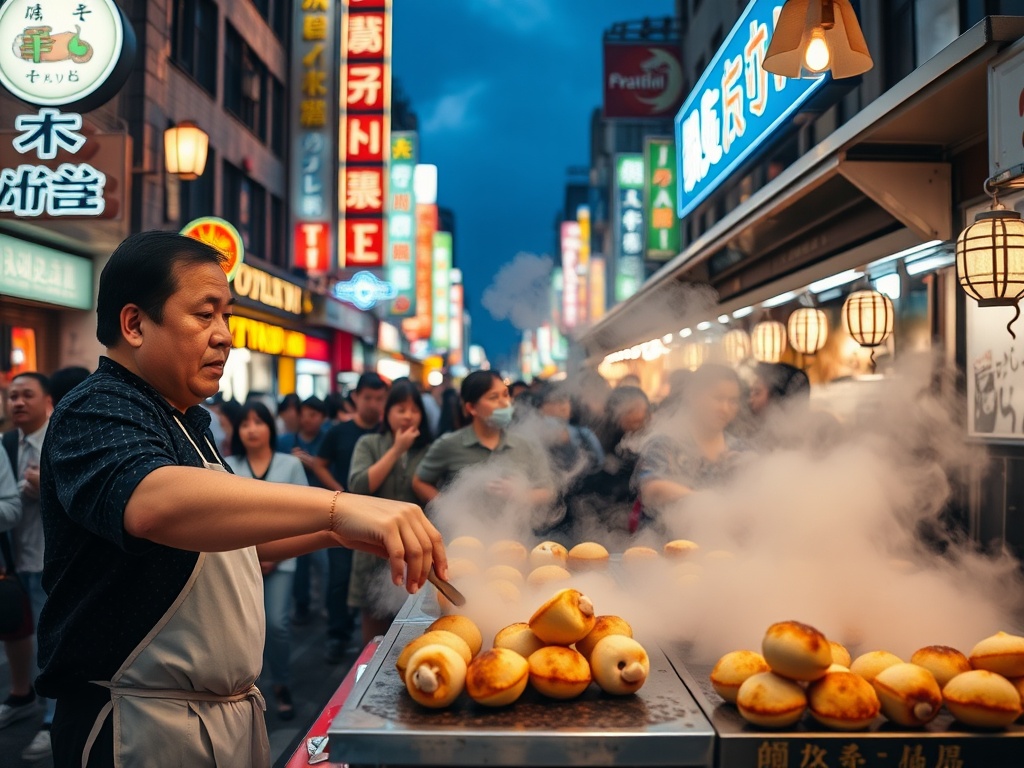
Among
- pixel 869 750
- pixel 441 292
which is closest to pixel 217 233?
pixel 869 750

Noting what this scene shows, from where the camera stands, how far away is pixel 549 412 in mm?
6785

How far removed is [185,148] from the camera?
9.30 m

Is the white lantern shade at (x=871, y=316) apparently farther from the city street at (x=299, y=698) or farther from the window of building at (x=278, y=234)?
the window of building at (x=278, y=234)

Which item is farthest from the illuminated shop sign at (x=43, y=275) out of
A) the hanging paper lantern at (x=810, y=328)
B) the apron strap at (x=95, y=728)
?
the apron strap at (x=95, y=728)

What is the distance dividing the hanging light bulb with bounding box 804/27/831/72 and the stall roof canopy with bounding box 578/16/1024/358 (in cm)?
48

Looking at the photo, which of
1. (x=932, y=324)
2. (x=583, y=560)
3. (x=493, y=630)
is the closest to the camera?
(x=493, y=630)

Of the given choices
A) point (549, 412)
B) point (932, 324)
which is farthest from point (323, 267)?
point (932, 324)

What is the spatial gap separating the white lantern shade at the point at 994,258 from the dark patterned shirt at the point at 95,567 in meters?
3.69

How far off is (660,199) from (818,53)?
11236mm

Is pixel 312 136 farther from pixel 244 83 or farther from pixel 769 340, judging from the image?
pixel 769 340

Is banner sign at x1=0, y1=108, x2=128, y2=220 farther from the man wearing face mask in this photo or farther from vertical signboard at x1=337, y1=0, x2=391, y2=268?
vertical signboard at x1=337, y1=0, x2=391, y2=268

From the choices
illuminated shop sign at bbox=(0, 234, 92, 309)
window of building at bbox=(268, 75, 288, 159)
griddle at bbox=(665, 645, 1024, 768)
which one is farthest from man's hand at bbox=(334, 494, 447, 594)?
window of building at bbox=(268, 75, 288, 159)

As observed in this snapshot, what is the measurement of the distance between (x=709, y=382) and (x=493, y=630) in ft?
8.07

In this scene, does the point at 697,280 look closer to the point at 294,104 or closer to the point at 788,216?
the point at 788,216
